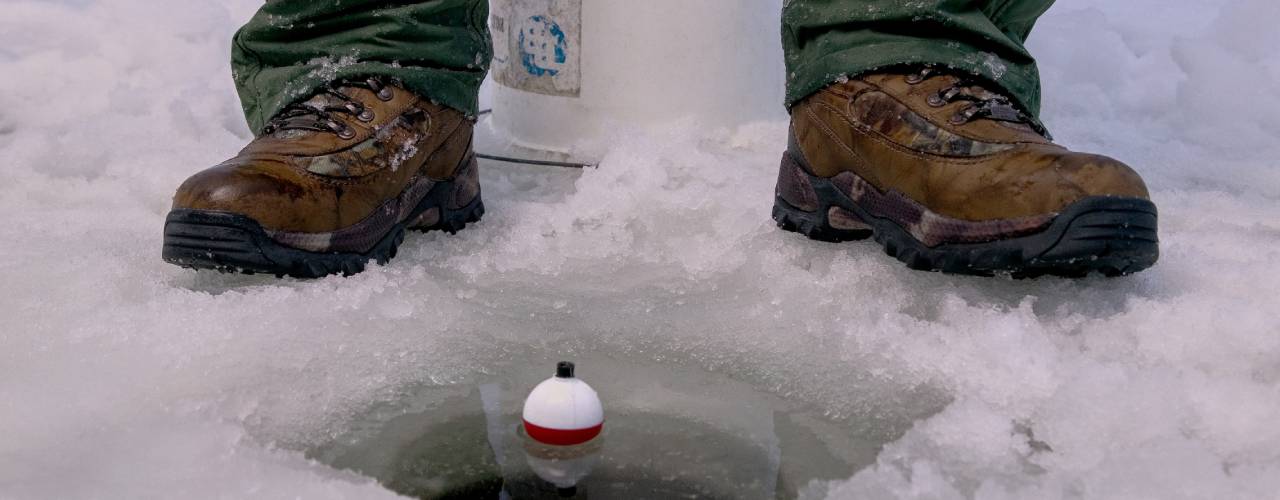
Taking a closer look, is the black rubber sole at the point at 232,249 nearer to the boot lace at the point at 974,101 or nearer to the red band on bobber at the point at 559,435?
the red band on bobber at the point at 559,435

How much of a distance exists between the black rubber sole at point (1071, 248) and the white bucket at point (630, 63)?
780 mm

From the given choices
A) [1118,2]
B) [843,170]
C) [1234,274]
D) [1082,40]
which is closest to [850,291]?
[843,170]

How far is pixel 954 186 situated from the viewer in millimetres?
1206

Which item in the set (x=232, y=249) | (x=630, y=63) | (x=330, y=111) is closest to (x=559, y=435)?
(x=232, y=249)

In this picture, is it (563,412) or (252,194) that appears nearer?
(563,412)

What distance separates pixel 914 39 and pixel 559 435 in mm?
722

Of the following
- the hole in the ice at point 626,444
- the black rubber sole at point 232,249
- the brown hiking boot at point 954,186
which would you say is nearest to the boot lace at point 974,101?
the brown hiking boot at point 954,186

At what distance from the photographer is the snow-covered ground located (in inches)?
33.9

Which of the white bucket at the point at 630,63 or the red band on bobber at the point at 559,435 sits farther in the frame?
the white bucket at the point at 630,63

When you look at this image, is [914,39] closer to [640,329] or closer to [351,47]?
[640,329]

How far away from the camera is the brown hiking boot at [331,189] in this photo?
1.19 meters

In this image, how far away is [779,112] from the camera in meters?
2.07

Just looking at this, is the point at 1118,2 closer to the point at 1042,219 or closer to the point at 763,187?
the point at 763,187

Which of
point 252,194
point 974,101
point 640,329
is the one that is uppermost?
point 974,101
